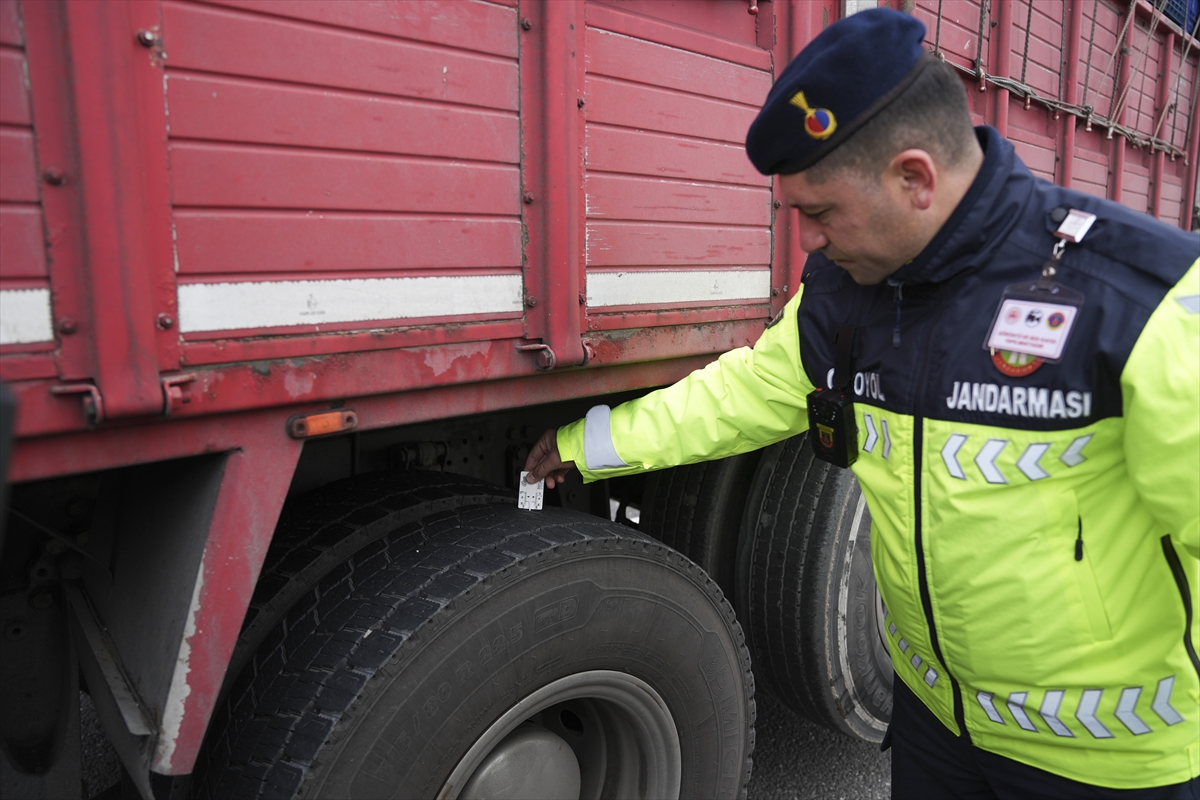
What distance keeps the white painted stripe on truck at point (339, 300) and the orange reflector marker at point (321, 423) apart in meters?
0.15

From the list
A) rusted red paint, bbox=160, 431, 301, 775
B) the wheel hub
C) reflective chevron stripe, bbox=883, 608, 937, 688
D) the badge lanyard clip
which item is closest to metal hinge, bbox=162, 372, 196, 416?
rusted red paint, bbox=160, 431, 301, 775

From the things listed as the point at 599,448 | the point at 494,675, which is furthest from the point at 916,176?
the point at 494,675

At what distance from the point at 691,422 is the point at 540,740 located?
0.75 metres

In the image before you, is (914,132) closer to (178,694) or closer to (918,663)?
(918,663)

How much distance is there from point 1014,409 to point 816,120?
0.55 m

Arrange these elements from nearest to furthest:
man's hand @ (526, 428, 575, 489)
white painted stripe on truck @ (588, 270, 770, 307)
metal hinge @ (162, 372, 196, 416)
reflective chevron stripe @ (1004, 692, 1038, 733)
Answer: metal hinge @ (162, 372, 196, 416) < reflective chevron stripe @ (1004, 692, 1038, 733) < white painted stripe on truck @ (588, 270, 770, 307) < man's hand @ (526, 428, 575, 489)

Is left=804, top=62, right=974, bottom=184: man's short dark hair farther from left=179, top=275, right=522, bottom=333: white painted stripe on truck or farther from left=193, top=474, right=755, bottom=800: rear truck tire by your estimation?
left=193, top=474, right=755, bottom=800: rear truck tire

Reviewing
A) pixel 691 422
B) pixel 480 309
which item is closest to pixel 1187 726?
pixel 691 422

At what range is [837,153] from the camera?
133cm

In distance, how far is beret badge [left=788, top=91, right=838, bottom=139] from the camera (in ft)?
4.30

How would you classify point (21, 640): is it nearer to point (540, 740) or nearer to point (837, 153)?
point (540, 740)

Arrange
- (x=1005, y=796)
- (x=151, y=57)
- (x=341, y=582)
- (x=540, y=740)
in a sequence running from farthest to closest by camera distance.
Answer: (x=540, y=740), (x=341, y=582), (x=1005, y=796), (x=151, y=57)

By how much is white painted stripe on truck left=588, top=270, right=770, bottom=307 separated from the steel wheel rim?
815 millimetres

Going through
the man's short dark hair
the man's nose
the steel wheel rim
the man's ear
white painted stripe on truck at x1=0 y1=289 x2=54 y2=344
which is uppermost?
the man's short dark hair
